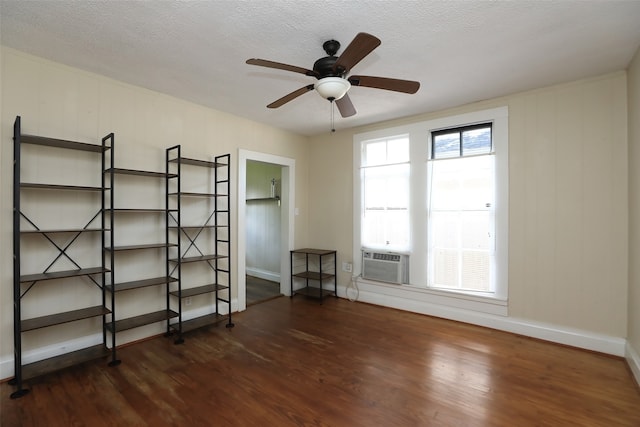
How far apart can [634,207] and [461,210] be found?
4.72ft

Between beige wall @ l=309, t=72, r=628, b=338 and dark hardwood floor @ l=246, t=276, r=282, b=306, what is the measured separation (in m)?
3.16

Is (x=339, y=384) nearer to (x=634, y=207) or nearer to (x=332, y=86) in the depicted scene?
(x=332, y=86)

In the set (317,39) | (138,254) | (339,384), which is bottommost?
(339,384)

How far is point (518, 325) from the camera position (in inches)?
125

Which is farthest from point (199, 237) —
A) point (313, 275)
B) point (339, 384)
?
point (339, 384)

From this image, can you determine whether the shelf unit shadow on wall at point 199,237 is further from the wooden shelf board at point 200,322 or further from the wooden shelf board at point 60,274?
the wooden shelf board at point 60,274

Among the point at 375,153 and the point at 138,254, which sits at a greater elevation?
the point at 375,153

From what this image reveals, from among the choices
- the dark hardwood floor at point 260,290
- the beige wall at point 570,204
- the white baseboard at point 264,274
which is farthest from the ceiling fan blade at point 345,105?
the white baseboard at point 264,274

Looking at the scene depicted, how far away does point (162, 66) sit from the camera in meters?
2.61

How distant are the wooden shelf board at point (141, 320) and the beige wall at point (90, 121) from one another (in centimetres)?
22

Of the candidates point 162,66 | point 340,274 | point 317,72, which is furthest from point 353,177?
point 162,66

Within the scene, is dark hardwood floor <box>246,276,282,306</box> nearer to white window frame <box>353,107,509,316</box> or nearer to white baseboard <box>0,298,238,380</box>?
white window frame <box>353,107,509,316</box>

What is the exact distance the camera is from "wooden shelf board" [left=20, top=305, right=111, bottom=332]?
88.5 inches

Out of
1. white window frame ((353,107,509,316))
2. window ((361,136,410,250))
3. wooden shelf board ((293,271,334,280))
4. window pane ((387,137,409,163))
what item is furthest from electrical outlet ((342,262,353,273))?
window pane ((387,137,409,163))
